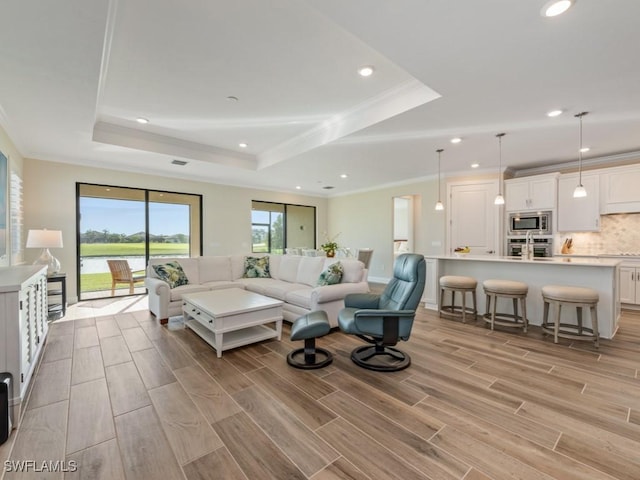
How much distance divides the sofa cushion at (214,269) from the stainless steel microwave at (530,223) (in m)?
5.62

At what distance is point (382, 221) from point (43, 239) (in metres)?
6.70

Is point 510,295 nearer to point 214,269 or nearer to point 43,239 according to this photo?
point 214,269

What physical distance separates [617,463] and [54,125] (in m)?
6.00

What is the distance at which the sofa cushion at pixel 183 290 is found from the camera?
414 cm

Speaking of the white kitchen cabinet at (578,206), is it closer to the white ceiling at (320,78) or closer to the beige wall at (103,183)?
the white ceiling at (320,78)

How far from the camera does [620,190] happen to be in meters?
4.77

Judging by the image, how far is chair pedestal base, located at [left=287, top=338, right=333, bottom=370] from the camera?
2.68 m

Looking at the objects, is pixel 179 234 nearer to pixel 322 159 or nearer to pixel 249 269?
pixel 249 269

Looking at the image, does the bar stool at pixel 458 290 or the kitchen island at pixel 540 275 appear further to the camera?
the bar stool at pixel 458 290

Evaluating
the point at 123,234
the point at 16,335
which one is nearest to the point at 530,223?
the point at 16,335

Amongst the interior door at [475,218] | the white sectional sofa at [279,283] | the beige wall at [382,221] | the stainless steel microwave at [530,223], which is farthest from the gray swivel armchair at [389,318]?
the stainless steel microwave at [530,223]

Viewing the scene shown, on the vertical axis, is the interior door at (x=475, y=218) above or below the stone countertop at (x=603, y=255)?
above

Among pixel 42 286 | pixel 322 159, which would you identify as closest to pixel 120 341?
pixel 42 286

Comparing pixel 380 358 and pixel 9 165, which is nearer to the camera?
pixel 380 358
